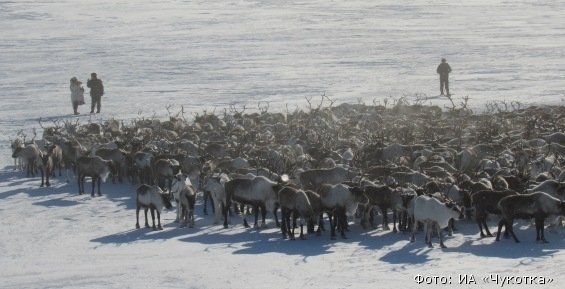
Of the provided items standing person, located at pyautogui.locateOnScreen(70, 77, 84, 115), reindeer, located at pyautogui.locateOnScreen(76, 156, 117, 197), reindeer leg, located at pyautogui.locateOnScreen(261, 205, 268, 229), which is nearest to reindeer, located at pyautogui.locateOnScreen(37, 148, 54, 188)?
reindeer, located at pyautogui.locateOnScreen(76, 156, 117, 197)

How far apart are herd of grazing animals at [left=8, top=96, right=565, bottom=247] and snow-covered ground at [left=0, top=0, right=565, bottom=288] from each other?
37 centimetres

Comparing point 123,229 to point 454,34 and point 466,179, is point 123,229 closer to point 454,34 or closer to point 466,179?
point 466,179

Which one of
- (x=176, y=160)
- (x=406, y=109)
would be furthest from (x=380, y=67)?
(x=176, y=160)

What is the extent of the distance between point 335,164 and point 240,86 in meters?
16.9

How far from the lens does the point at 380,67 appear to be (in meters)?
37.3

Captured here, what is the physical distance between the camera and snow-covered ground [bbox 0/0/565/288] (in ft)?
38.0

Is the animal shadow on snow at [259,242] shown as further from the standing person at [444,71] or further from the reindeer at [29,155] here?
the standing person at [444,71]

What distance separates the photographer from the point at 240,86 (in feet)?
108

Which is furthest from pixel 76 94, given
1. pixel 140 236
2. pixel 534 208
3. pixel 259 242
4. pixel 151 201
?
pixel 534 208

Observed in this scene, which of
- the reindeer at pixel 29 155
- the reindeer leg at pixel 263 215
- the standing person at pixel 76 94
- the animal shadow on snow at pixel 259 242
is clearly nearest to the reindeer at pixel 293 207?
the animal shadow on snow at pixel 259 242

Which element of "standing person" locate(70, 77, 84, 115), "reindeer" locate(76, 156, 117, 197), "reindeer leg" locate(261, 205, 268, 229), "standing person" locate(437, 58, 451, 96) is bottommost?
"reindeer leg" locate(261, 205, 268, 229)

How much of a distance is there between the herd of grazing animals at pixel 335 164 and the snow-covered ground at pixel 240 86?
0.37m

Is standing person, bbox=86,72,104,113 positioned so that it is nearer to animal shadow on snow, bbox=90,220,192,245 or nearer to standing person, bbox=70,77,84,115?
standing person, bbox=70,77,84,115

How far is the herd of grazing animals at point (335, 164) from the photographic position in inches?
526
